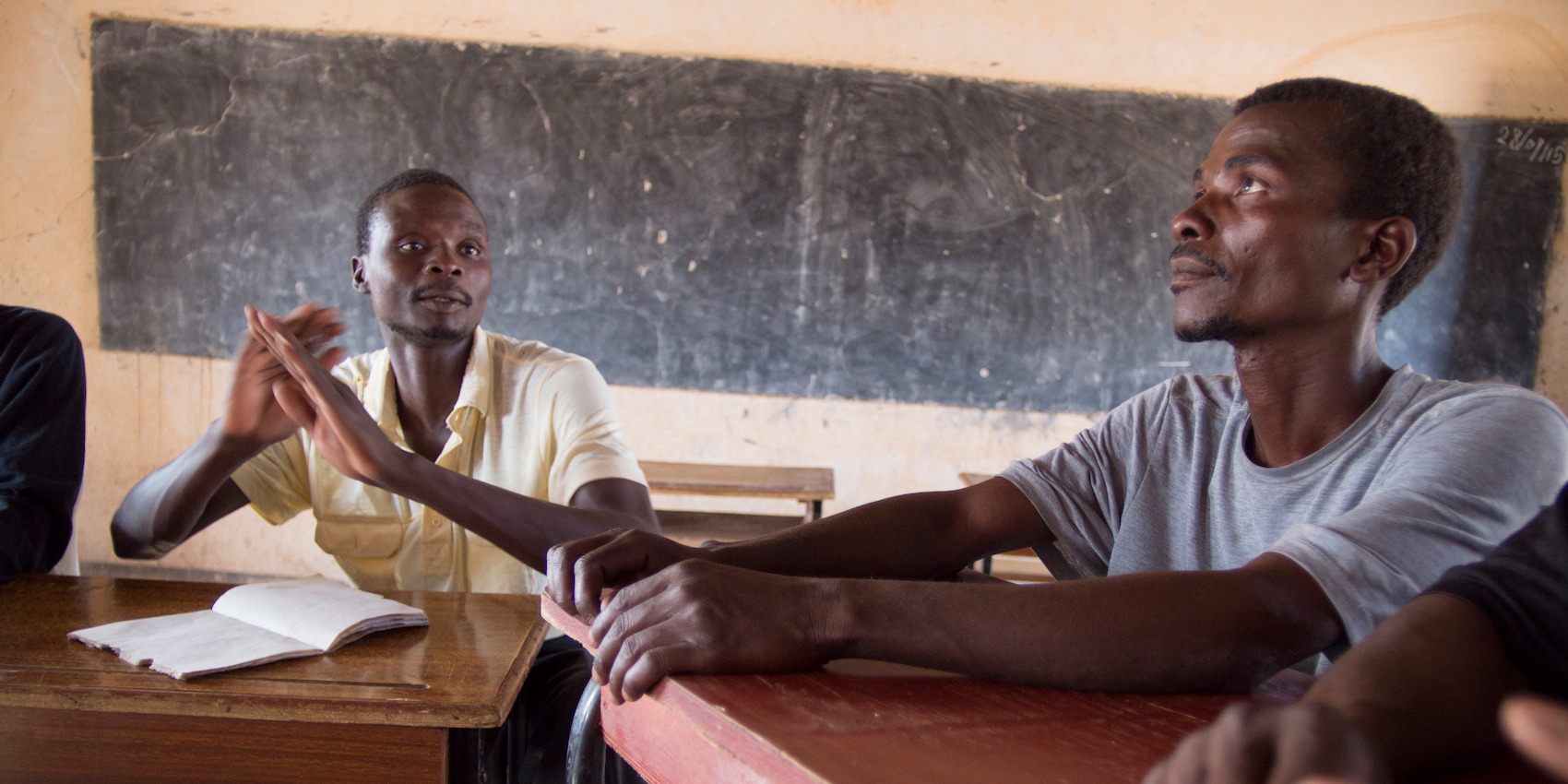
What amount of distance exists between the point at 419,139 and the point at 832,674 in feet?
12.3

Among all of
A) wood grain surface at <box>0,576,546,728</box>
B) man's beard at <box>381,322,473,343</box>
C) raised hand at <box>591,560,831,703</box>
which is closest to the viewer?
raised hand at <box>591,560,831,703</box>

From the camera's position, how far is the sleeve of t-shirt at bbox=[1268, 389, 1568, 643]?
2.53ft

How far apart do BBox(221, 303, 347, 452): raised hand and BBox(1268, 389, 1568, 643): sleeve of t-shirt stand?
154 centimetres

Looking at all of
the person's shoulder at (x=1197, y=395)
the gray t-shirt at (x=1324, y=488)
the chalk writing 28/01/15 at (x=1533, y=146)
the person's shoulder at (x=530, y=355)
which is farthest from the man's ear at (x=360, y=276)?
the chalk writing 28/01/15 at (x=1533, y=146)

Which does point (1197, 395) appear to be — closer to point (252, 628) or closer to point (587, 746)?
point (587, 746)

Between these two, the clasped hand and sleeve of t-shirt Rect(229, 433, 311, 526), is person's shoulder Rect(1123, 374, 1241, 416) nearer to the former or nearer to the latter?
the clasped hand

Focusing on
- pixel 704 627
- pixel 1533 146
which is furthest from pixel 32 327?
pixel 1533 146

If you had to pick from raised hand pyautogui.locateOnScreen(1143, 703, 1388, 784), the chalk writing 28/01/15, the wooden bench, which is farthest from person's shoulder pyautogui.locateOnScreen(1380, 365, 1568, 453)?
the chalk writing 28/01/15

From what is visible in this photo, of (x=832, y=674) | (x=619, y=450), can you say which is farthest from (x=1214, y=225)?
(x=619, y=450)

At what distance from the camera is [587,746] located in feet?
3.56

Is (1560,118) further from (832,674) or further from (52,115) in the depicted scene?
(52,115)

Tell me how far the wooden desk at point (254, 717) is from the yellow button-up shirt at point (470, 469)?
2.06ft

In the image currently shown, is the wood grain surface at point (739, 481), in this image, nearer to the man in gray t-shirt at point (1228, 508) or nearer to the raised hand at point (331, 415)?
the raised hand at point (331, 415)

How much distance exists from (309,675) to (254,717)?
0.08 meters
